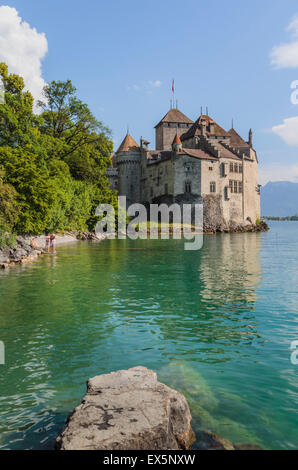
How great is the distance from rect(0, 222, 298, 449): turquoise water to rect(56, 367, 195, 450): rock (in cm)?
72

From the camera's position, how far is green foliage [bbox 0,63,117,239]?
2836cm

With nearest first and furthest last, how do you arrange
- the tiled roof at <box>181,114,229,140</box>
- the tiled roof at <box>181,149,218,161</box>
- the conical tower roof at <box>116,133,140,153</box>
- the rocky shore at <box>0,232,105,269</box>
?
the rocky shore at <box>0,232,105,269</box>
the tiled roof at <box>181,149,218,161</box>
the tiled roof at <box>181,114,229,140</box>
the conical tower roof at <box>116,133,140,153</box>

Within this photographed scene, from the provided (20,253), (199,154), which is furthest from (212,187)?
(20,253)

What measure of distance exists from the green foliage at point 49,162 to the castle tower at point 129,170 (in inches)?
1161

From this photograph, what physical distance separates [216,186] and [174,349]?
70534 mm

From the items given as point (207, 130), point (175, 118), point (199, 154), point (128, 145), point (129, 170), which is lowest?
point (129, 170)

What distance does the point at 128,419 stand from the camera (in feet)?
15.2

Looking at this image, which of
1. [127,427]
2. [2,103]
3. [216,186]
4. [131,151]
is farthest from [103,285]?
[131,151]

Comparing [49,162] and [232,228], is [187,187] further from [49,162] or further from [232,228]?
[49,162]

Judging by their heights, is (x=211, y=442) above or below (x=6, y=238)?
below

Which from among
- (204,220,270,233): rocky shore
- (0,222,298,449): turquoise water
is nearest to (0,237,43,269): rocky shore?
(0,222,298,449): turquoise water

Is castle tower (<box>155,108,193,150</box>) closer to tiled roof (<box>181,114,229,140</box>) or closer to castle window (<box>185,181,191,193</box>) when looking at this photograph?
tiled roof (<box>181,114,229,140</box>)

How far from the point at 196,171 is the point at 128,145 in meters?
22.8
